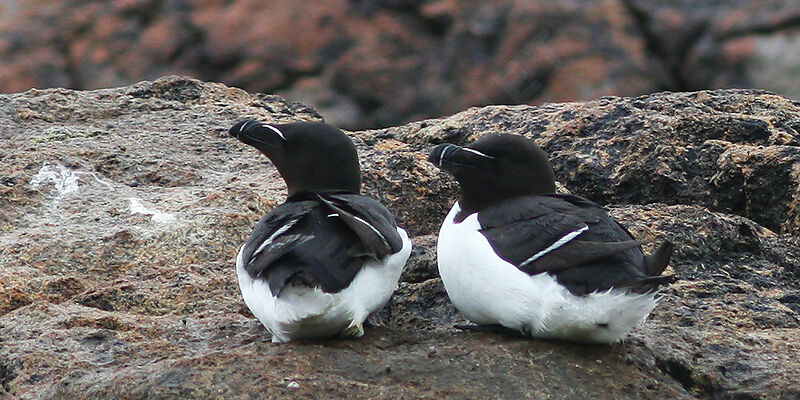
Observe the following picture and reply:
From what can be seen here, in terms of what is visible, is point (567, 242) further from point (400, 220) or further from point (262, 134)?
point (400, 220)

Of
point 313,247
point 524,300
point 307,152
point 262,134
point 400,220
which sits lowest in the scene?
point 524,300

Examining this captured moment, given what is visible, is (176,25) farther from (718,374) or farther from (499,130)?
(718,374)

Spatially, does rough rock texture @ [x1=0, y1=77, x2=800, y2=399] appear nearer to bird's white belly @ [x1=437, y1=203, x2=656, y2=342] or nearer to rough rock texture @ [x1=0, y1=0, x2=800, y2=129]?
bird's white belly @ [x1=437, y1=203, x2=656, y2=342]

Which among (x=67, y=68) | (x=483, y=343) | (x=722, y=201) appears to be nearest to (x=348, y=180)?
(x=483, y=343)

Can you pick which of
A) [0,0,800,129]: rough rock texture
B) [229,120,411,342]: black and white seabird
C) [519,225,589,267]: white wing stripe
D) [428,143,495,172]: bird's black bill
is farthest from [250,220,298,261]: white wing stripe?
[0,0,800,129]: rough rock texture

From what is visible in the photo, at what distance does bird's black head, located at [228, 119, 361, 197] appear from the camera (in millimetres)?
6758

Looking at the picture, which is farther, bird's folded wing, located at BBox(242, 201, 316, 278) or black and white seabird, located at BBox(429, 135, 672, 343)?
bird's folded wing, located at BBox(242, 201, 316, 278)

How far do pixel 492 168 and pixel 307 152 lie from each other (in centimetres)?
91

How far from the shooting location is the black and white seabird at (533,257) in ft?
19.2

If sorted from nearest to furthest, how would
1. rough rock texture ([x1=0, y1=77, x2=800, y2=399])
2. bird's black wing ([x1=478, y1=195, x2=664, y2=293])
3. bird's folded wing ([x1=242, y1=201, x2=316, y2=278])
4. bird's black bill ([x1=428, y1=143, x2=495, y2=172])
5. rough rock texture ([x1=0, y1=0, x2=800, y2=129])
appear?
1. rough rock texture ([x1=0, y1=77, x2=800, y2=399])
2. bird's black wing ([x1=478, y1=195, x2=664, y2=293])
3. bird's folded wing ([x1=242, y1=201, x2=316, y2=278])
4. bird's black bill ([x1=428, y1=143, x2=495, y2=172])
5. rough rock texture ([x1=0, y1=0, x2=800, y2=129])

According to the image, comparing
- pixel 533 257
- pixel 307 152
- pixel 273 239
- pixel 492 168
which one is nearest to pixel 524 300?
pixel 533 257

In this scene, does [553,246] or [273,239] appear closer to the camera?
[553,246]

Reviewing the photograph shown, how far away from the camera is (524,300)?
5.96 metres

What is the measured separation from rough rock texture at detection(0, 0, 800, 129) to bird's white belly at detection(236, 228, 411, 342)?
1044 cm
